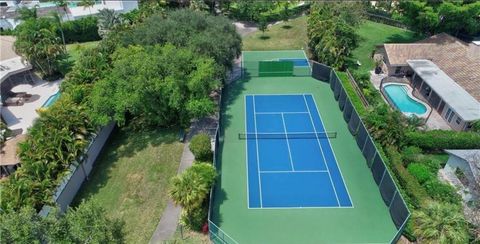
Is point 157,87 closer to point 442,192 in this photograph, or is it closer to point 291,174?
point 291,174

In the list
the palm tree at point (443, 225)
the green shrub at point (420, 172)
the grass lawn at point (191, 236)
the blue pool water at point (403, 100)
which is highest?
the palm tree at point (443, 225)

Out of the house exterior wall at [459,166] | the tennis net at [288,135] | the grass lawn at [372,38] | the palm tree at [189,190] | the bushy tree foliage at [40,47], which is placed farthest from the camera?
the grass lawn at [372,38]

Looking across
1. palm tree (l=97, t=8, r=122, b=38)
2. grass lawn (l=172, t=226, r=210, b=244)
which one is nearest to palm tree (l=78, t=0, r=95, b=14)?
palm tree (l=97, t=8, r=122, b=38)

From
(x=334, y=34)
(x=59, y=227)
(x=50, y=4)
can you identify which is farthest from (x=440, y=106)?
(x=50, y=4)

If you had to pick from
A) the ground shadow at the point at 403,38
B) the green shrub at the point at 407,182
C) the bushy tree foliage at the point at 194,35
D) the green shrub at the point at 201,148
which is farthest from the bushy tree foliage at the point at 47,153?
the ground shadow at the point at 403,38

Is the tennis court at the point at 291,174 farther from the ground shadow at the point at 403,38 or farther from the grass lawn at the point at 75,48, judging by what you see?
the grass lawn at the point at 75,48
